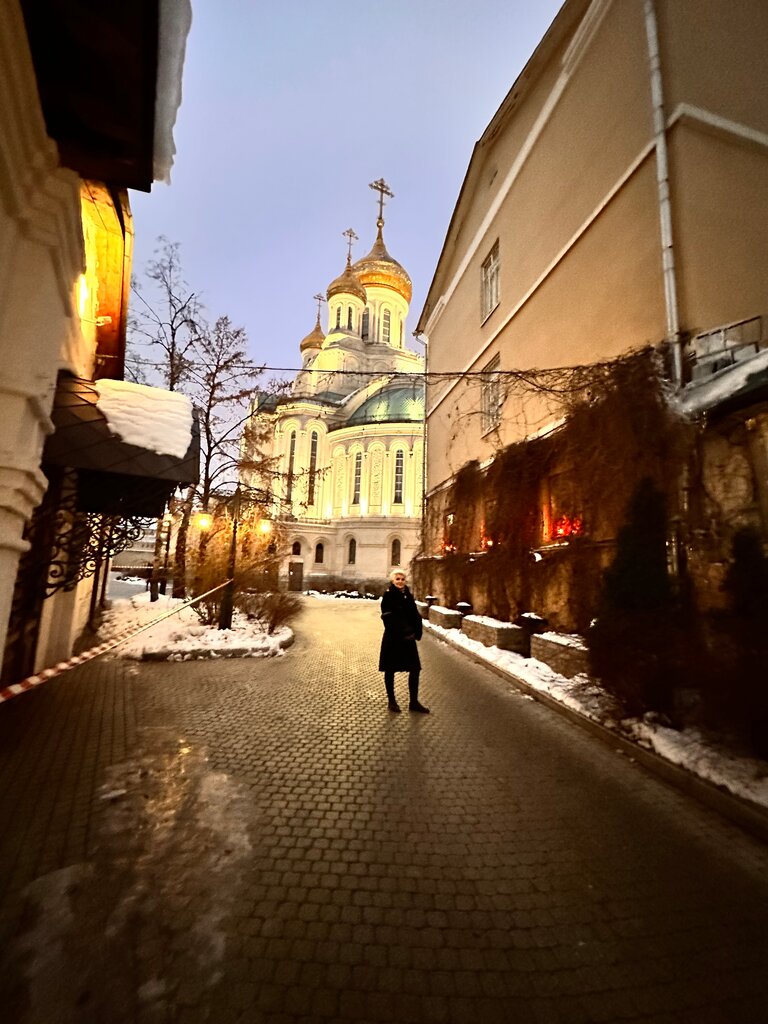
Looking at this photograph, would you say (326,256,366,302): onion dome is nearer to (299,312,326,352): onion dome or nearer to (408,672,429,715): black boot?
(299,312,326,352): onion dome

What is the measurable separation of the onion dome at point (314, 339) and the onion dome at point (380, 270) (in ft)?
23.2

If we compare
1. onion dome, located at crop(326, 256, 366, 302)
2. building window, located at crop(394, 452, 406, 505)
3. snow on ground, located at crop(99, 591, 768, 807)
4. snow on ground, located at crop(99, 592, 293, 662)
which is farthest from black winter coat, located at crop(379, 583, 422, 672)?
onion dome, located at crop(326, 256, 366, 302)

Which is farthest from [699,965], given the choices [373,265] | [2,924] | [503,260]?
[373,265]

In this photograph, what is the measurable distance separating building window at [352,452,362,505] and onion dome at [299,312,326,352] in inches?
689

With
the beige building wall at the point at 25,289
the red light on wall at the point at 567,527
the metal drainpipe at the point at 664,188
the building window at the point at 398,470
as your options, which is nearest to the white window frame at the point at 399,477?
the building window at the point at 398,470

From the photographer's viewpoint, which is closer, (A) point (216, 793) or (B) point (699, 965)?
(B) point (699, 965)

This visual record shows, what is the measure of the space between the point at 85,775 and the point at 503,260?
13811 millimetres

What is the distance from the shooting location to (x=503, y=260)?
12484 millimetres

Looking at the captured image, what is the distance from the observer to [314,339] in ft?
169

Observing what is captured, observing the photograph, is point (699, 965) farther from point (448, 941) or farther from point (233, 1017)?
point (233, 1017)

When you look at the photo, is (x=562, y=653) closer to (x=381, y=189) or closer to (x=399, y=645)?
(x=399, y=645)

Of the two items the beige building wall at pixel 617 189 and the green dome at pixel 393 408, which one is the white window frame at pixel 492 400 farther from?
the green dome at pixel 393 408

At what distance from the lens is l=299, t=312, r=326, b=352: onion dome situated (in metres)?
51.4

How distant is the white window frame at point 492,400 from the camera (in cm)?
1216
